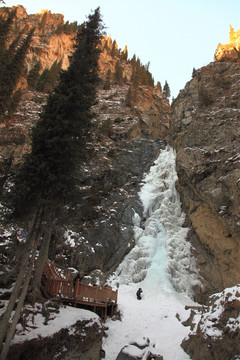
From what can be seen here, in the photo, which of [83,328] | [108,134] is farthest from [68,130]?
[108,134]

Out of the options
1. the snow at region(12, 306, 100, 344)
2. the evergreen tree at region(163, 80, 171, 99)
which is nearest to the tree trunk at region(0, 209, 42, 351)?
the snow at region(12, 306, 100, 344)

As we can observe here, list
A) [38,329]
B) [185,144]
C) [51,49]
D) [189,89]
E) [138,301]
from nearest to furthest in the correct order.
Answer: [38,329] → [138,301] → [185,144] → [189,89] → [51,49]

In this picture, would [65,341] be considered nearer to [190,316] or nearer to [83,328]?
[83,328]

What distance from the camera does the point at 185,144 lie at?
1048 inches

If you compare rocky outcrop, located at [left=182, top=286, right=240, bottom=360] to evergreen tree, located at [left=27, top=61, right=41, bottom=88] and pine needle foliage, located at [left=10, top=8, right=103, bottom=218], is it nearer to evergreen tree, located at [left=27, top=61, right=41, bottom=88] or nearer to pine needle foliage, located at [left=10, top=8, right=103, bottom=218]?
pine needle foliage, located at [left=10, top=8, right=103, bottom=218]

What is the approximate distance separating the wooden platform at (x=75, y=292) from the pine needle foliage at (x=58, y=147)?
420cm

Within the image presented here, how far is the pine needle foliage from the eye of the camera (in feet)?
29.1

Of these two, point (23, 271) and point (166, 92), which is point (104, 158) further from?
point (166, 92)

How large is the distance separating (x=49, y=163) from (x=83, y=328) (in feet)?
20.9

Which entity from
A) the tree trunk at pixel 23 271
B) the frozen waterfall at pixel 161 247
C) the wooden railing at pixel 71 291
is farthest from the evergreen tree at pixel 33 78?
the tree trunk at pixel 23 271

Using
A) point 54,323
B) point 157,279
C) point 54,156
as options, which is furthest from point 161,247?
point 54,156

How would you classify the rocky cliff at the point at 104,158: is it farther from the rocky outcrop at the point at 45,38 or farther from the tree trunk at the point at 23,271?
the tree trunk at the point at 23,271

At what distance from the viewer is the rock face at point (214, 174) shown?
60.1ft

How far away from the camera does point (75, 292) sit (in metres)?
11.3
